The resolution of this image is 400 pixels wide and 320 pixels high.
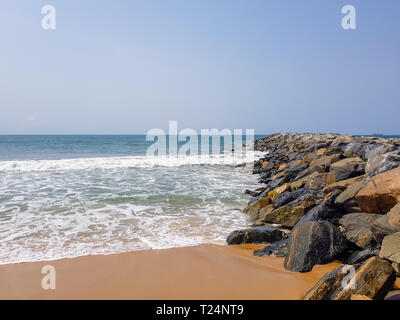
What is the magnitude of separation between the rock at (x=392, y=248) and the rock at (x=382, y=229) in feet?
0.95

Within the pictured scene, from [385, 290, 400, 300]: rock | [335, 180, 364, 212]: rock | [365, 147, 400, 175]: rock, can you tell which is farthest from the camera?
[365, 147, 400, 175]: rock

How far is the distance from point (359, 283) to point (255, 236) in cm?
266

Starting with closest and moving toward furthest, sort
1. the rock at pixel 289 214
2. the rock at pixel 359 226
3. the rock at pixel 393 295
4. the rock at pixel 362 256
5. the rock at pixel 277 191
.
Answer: the rock at pixel 393 295 < the rock at pixel 362 256 < the rock at pixel 359 226 < the rock at pixel 289 214 < the rock at pixel 277 191

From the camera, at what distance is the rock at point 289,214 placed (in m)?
6.23

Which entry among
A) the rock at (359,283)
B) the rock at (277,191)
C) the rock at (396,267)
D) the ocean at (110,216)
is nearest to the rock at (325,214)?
the ocean at (110,216)

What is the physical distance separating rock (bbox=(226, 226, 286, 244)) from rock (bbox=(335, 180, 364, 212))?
1.34 metres

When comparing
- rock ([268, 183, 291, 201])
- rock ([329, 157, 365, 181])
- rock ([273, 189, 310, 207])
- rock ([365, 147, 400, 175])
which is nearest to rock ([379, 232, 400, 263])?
rock ([365, 147, 400, 175])

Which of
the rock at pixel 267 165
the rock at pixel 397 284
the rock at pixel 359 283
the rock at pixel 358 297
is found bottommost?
the rock at pixel 267 165

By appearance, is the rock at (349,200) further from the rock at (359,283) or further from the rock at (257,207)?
the rock at (359,283)

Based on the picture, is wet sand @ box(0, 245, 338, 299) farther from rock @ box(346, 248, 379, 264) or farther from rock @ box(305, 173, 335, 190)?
rock @ box(305, 173, 335, 190)

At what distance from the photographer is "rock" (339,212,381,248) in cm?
432

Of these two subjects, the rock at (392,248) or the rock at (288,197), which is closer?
the rock at (392,248)

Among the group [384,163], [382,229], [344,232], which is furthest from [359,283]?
[384,163]

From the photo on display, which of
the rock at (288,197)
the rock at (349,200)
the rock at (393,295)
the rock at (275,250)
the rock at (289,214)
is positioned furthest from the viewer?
the rock at (288,197)
